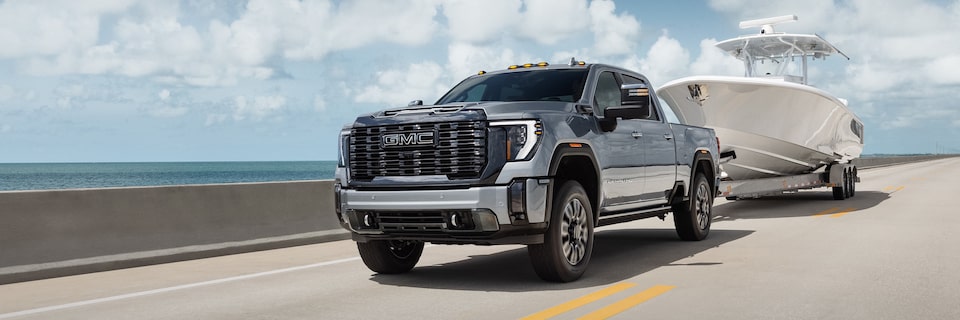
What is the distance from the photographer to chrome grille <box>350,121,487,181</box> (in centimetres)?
742

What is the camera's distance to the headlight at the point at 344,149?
8.20 metres

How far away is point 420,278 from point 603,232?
537 cm

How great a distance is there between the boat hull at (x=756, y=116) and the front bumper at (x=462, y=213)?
1017 centimetres

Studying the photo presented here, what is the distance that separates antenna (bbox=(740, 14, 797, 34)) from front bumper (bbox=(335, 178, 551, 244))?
56.8ft

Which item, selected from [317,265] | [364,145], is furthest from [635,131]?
[317,265]

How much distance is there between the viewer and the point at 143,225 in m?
9.76

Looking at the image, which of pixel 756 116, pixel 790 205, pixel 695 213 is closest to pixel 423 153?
pixel 695 213

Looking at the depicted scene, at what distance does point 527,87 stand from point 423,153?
1.87 meters

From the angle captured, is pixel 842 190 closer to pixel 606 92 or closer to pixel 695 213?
pixel 695 213

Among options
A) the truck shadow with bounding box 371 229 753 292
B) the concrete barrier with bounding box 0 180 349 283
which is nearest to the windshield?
the truck shadow with bounding box 371 229 753 292

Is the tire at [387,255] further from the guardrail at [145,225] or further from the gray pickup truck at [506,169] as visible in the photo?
the guardrail at [145,225]

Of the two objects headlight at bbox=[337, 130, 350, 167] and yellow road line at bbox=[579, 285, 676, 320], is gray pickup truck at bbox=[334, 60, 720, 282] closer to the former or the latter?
headlight at bbox=[337, 130, 350, 167]

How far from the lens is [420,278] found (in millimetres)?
8453

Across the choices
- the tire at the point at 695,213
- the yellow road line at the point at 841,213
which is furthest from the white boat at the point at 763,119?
the tire at the point at 695,213
